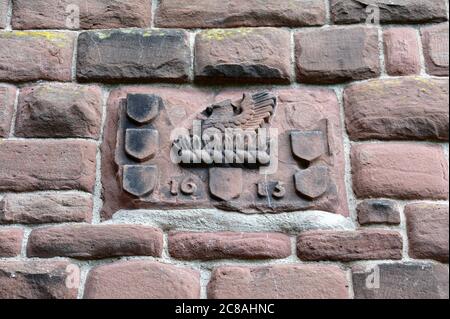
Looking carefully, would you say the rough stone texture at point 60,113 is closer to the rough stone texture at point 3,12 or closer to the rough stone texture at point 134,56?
the rough stone texture at point 134,56


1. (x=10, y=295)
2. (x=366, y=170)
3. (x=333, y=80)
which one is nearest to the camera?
(x=10, y=295)

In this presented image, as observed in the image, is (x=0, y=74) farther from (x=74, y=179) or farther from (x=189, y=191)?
(x=189, y=191)

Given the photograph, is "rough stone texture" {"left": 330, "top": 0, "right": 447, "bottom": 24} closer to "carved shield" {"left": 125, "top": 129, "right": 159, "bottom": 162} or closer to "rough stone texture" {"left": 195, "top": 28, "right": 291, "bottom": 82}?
"rough stone texture" {"left": 195, "top": 28, "right": 291, "bottom": 82}

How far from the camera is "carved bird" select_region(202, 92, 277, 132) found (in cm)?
158

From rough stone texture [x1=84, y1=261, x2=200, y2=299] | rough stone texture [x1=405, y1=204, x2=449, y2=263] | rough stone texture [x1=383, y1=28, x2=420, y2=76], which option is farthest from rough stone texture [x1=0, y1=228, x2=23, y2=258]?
rough stone texture [x1=383, y1=28, x2=420, y2=76]

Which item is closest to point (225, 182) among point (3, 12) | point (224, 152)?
Answer: point (224, 152)

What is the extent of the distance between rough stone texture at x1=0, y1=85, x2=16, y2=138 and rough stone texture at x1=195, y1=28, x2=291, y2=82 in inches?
19.3

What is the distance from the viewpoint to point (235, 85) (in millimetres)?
1677

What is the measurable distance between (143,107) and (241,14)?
395 mm

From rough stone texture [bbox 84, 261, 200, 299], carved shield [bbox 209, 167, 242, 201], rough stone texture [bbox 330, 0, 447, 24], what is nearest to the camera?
rough stone texture [bbox 84, 261, 200, 299]

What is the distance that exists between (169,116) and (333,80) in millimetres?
442

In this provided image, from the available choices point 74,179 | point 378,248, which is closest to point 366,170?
point 378,248

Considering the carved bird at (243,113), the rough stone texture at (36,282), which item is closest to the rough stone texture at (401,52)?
the carved bird at (243,113)

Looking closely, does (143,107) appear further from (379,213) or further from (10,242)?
(379,213)
